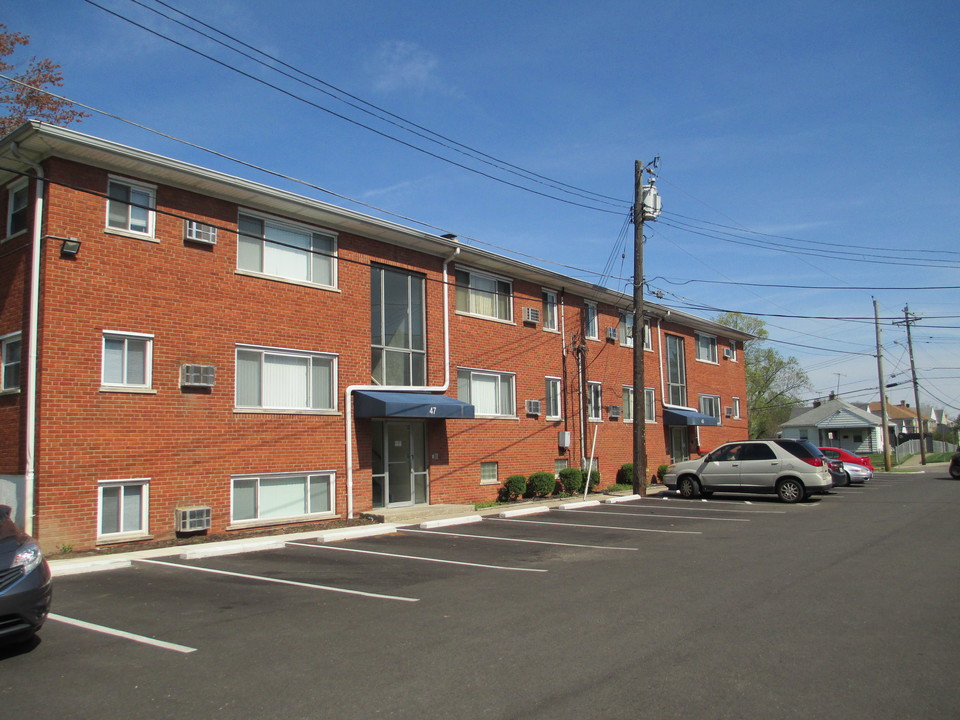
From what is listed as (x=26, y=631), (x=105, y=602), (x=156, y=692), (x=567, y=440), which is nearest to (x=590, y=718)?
(x=156, y=692)

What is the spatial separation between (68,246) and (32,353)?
1927 millimetres

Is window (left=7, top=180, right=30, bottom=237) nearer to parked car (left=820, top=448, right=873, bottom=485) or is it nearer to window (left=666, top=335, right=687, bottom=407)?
window (left=666, top=335, right=687, bottom=407)

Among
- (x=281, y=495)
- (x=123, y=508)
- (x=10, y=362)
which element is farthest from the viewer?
(x=281, y=495)

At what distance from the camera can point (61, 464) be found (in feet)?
41.5

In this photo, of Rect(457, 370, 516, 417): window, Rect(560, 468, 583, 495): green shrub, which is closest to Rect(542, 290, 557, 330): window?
Rect(457, 370, 516, 417): window

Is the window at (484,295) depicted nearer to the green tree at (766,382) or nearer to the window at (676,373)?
the window at (676,373)

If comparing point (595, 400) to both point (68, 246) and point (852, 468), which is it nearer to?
point (852, 468)

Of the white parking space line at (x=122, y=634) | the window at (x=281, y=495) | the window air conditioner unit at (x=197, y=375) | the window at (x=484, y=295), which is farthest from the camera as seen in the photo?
the window at (x=484, y=295)

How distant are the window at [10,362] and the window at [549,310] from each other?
15.0 metres

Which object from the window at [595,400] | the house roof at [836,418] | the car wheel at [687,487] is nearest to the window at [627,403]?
the window at [595,400]

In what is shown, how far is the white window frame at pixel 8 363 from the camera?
13266 mm

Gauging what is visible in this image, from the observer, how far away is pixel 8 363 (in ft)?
44.7

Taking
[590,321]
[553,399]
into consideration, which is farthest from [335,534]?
[590,321]

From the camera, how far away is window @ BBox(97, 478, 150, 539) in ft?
43.2
